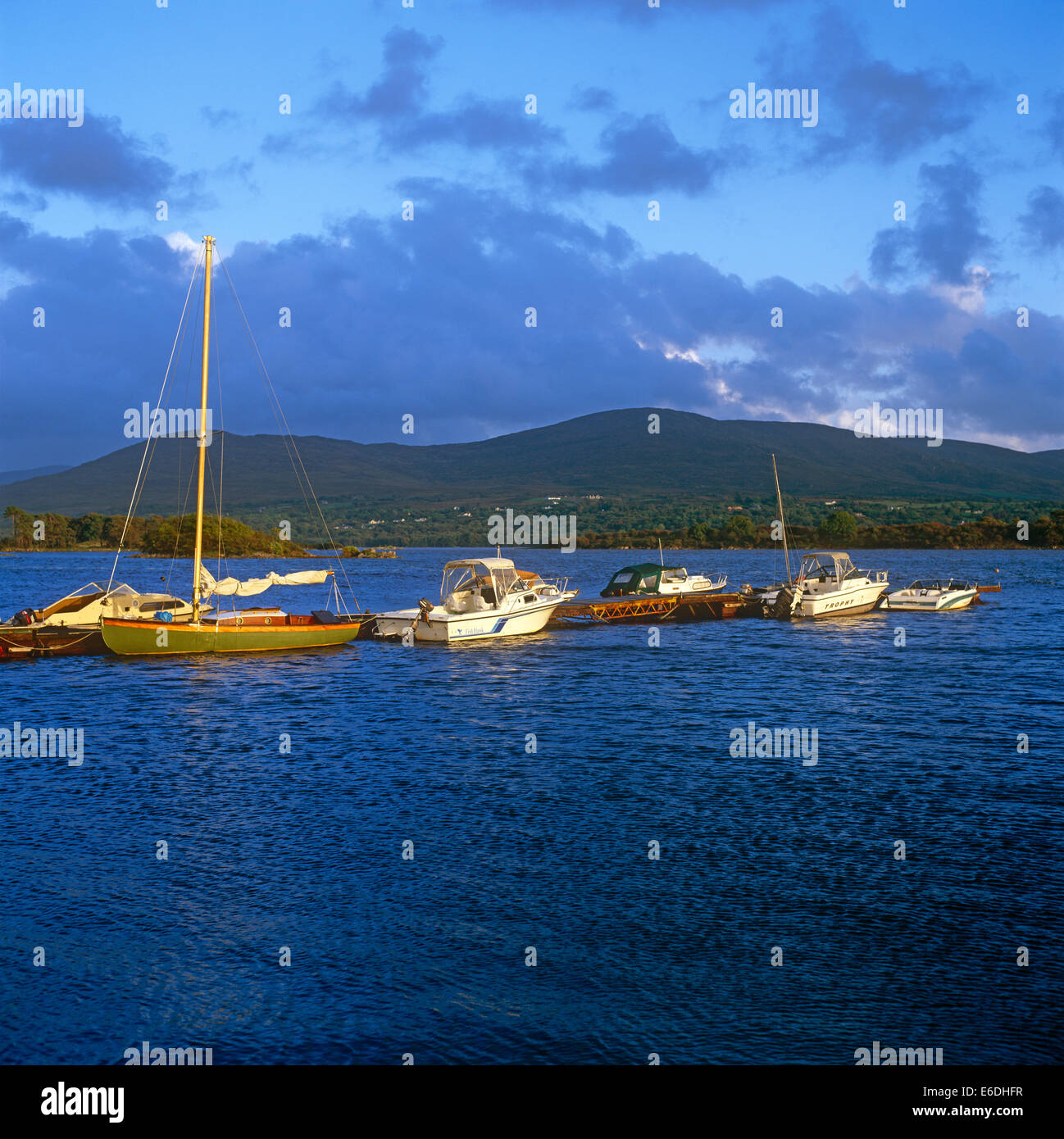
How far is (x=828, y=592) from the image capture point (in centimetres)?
7900

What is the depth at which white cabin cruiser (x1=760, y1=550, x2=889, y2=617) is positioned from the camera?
78.8 metres

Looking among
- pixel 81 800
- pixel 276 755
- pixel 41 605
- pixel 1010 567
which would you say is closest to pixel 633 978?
pixel 81 800

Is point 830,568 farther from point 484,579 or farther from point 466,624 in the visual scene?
point 466,624

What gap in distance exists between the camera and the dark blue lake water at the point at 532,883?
13.4m

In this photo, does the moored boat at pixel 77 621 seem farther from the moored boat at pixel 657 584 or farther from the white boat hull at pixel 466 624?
the moored boat at pixel 657 584

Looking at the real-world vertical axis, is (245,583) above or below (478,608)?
above

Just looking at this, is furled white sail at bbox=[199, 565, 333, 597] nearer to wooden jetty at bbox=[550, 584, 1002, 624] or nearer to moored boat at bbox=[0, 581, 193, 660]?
moored boat at bbox=[0, 581, 193, 660]

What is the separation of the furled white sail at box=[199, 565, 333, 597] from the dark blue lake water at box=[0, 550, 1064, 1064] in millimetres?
15424

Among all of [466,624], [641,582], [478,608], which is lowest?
[466,624]

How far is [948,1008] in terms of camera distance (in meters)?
13.9

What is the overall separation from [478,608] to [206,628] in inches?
652

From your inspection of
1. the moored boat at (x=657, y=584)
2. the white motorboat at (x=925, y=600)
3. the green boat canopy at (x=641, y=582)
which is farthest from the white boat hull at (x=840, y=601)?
the green boat canopy at (x=641, y=582)

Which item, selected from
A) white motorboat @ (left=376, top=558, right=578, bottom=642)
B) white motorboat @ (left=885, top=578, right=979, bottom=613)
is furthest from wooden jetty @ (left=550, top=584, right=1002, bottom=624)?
white motorboat @ (left=885, top=578, right=979, bottom=613)

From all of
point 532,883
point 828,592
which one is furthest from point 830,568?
point 532,883
